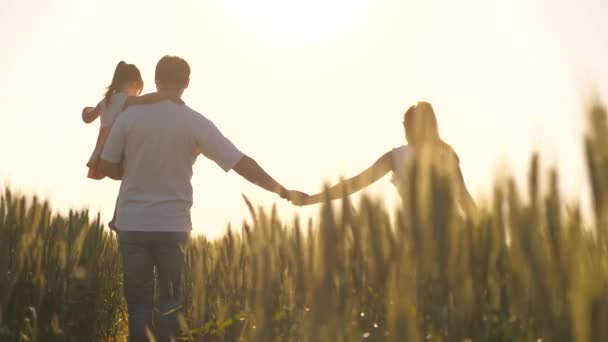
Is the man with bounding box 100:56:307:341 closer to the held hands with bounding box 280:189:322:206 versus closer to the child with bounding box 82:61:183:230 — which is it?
the held hands with bounding box 280:189:322:206

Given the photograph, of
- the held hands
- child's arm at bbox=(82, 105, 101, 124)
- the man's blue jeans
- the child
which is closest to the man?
the man's blue jeans

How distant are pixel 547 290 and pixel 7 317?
2.95 m

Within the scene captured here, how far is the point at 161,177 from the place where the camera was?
13.0 ft

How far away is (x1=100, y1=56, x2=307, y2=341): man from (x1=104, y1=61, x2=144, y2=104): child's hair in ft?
3.75

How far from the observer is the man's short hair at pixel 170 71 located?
404cm

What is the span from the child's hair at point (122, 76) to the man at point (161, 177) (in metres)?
1.14

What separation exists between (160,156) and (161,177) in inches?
4.3

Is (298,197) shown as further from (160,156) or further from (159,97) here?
(159,97)

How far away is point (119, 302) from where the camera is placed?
17.7ft

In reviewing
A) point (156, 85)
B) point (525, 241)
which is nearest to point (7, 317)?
point (156, 85)

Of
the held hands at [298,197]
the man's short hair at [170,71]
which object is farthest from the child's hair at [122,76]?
the held hands at [298,197]

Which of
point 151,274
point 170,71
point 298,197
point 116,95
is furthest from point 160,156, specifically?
point 116,95

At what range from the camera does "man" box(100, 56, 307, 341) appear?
3.96 m

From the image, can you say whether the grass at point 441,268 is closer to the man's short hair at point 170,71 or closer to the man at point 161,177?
the man at point 161,177
